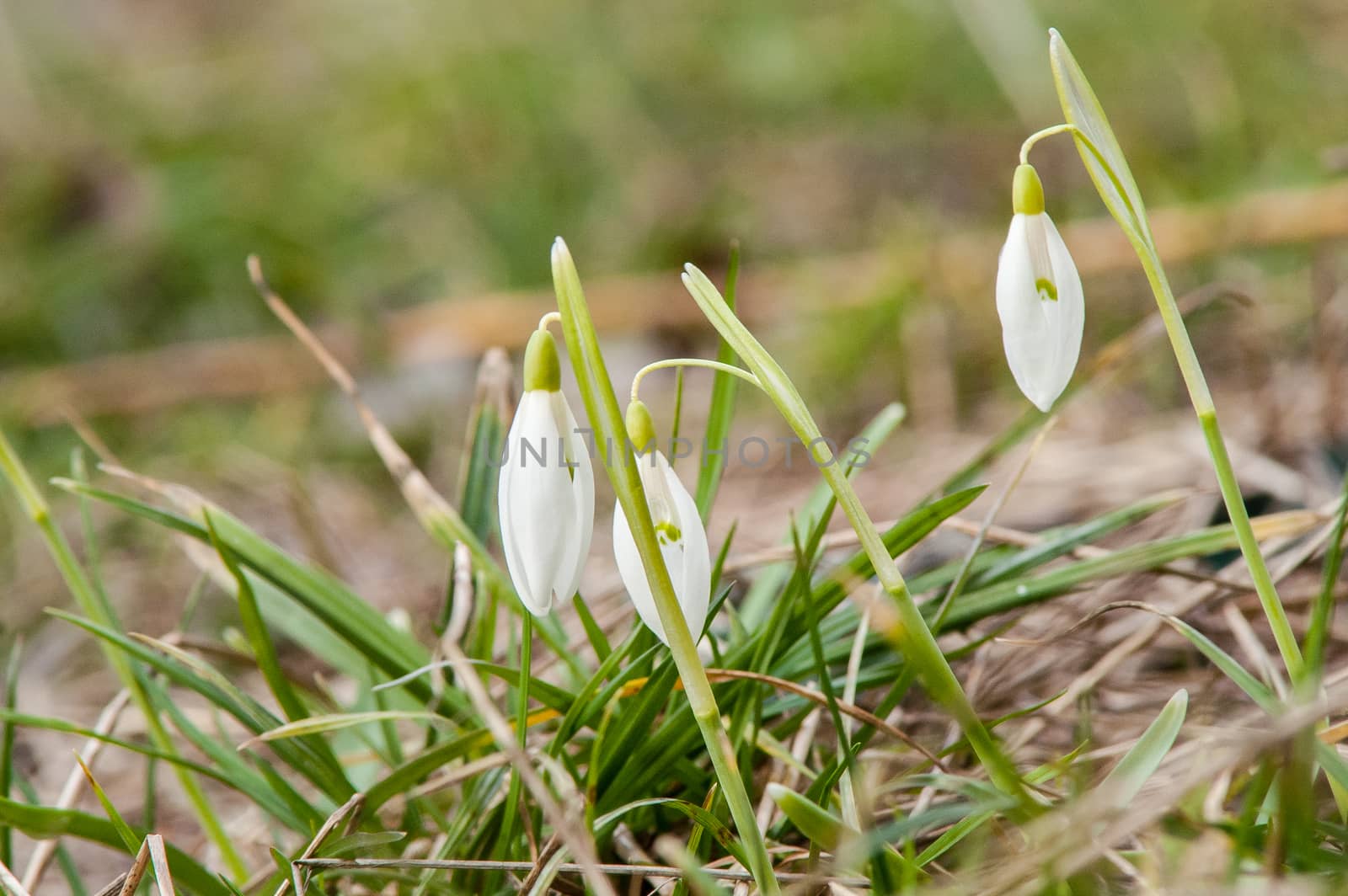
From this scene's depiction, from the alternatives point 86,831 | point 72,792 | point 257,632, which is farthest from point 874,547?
point 72,792

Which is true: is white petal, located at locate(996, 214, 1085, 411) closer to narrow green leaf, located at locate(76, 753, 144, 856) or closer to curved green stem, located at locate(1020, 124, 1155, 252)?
curved green stem, located at locate(1020, 124, 1155, 252)

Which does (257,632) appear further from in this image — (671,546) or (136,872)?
(671,546)

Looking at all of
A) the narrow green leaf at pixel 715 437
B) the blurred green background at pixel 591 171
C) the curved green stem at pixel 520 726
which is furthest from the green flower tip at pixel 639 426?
the blurred green background at pixel 591 171

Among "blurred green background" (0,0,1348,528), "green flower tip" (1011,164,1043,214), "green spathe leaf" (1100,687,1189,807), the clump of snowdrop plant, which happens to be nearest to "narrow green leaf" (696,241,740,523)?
the clump of snowdrop plant

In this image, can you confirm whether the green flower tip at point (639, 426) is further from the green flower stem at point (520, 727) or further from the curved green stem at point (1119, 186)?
the curved green stem at point (1119, 186)

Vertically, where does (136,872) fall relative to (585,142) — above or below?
below

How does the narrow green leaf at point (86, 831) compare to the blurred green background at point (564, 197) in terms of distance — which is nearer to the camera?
the narrow green leaf at point (86, 831)
